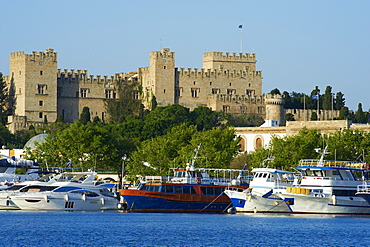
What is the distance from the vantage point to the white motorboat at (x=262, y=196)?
6706 cm

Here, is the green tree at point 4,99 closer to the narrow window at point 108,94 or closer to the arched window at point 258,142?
the narrow window at point 108,94

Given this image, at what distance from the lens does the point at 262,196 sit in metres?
66.9

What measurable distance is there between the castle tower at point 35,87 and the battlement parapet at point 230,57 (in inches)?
958

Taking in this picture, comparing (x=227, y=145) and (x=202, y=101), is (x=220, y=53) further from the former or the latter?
(x=227, y=145)

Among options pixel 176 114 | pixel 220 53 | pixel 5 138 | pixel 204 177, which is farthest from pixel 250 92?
pixel 204 177

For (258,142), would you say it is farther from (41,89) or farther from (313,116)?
(41,89)

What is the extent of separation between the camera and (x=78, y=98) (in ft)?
454

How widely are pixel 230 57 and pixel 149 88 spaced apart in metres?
15.2

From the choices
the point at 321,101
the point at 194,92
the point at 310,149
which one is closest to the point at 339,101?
the point at 321,101

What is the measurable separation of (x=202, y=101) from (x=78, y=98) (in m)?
17.5

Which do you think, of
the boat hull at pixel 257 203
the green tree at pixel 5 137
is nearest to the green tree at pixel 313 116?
the green tree at pixel 5 137

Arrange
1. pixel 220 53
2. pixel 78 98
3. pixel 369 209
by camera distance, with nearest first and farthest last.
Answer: pixel 369 209 < pixel 78 98 < pixel 220 53

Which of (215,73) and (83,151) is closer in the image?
(83,151)

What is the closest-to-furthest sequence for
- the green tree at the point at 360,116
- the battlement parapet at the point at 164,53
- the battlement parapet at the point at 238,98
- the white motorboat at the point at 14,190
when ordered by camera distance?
the white motorboat at the point at 14,190 → the green tree at the point at 360,116 → the battlement parapet at the point at 164,53 → the battlement parapet at the point at 238,98
